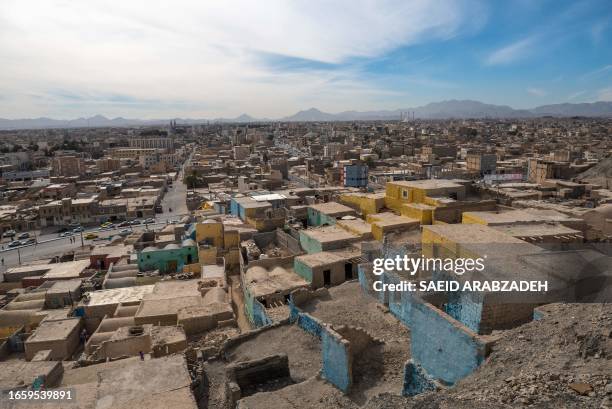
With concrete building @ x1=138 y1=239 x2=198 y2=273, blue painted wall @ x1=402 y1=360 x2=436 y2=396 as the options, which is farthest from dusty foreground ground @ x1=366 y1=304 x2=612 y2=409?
concrete building @ x1=138 y1=239 x2=198 y2=273

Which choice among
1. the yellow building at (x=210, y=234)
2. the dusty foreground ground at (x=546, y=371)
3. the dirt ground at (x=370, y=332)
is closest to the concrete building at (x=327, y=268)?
the dirt ground at (x=370, y=332)

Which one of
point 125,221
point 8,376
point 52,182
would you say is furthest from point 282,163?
point 8,376

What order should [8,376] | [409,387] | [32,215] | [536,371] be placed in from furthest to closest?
1. [32,215]
2. [8,376]
3. [409,387]
4. [536,371]

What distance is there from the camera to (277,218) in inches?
968

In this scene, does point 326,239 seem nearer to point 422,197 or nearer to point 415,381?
point 422,197

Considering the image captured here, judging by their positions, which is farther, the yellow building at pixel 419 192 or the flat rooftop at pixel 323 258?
the yellow building at pixel 419 192

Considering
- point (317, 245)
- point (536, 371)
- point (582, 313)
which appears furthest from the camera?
point (317, 245)

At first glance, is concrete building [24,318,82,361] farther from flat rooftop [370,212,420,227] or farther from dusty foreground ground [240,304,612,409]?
dusty foreground ground [240,304,612,409]

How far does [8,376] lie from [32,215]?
111 feet

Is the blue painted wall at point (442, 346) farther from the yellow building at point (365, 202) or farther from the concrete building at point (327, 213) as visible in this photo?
the yellow building at point (365, 202)

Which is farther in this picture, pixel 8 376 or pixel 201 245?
pixel 201 245

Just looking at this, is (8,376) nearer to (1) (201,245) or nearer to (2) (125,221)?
(1) (201,245)

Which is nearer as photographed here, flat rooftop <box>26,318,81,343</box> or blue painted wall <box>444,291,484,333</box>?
blue painted wall <box>444,291,484,333</box>

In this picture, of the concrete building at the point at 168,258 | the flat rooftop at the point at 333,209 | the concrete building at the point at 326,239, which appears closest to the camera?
the concrete building at the point at 326,239
